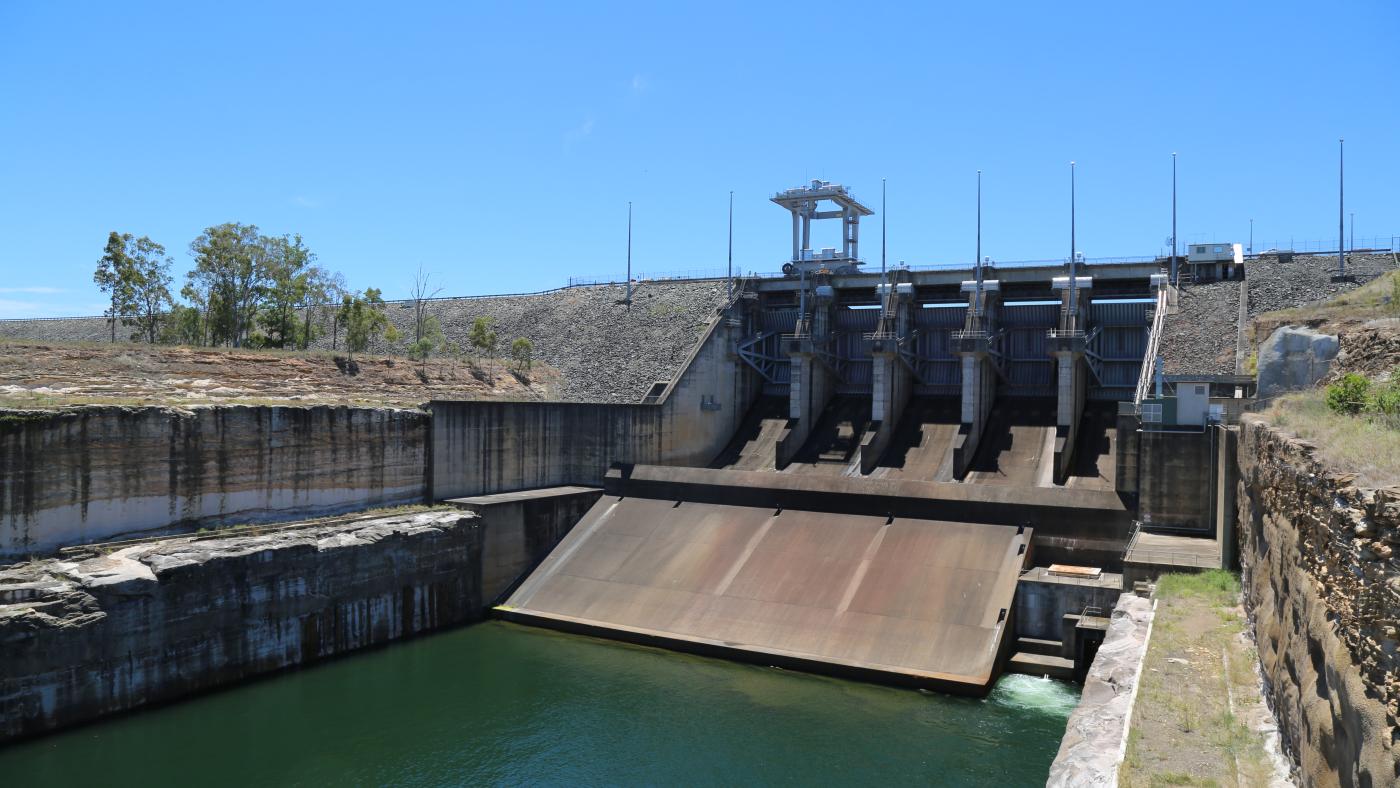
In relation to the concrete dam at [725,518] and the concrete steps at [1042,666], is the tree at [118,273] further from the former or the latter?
the concrete steps at [1042,666]

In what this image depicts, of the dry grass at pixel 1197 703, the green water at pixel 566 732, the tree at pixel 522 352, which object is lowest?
the green water at pixel 566 732

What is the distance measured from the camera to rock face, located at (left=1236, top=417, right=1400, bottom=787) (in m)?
5.98

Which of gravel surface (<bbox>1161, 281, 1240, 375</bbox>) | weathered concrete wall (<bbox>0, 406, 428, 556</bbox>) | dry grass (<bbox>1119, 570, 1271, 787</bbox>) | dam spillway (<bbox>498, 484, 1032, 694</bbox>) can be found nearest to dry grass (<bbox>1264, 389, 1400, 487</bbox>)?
dry grass (<bbox>1119, 570, 1271, 787</bbox>)

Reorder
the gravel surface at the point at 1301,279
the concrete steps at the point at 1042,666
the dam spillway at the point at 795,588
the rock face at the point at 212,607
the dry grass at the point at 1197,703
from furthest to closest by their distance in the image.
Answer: the gravel surface at the point at 1301,279
the dam spillway at the point at 795,588
the concrete steps at the point at 1042,666
the rock face at the point at 212,607
the dry grass at the point at 1197,703

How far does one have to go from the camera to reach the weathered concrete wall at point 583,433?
27.0m

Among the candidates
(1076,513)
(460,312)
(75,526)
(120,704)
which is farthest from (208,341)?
(1076,513)

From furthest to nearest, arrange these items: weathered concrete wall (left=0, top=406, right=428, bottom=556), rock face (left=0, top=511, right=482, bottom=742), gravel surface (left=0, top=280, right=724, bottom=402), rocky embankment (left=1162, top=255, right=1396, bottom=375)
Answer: gravel surface (left=0, top=280, right=724, bottom=402) → rocky embankment (left=1162, top=255, right=1396, bottom=375) → weathered concrete wall (left=0, top=406, right=428, bottom=556) → rock face (left=0, top=511, right=482, bottom=742)

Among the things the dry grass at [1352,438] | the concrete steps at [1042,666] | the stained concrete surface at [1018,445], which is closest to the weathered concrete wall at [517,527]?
the stained concrete surface at [1018,445]

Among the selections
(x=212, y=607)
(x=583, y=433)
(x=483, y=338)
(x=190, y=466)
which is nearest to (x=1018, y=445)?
(x=583, y=433)

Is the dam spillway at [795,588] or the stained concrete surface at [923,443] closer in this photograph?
the dam spillway at [795,588]

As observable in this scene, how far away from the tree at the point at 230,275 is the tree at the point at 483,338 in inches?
304

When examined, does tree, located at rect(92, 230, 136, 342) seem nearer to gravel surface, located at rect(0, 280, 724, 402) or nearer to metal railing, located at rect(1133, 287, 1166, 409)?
gravel surface, located at rect(0, 280, 724, 402)

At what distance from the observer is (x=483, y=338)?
37000 mm

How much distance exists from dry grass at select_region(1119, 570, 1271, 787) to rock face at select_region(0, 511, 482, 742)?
16.5 meters
